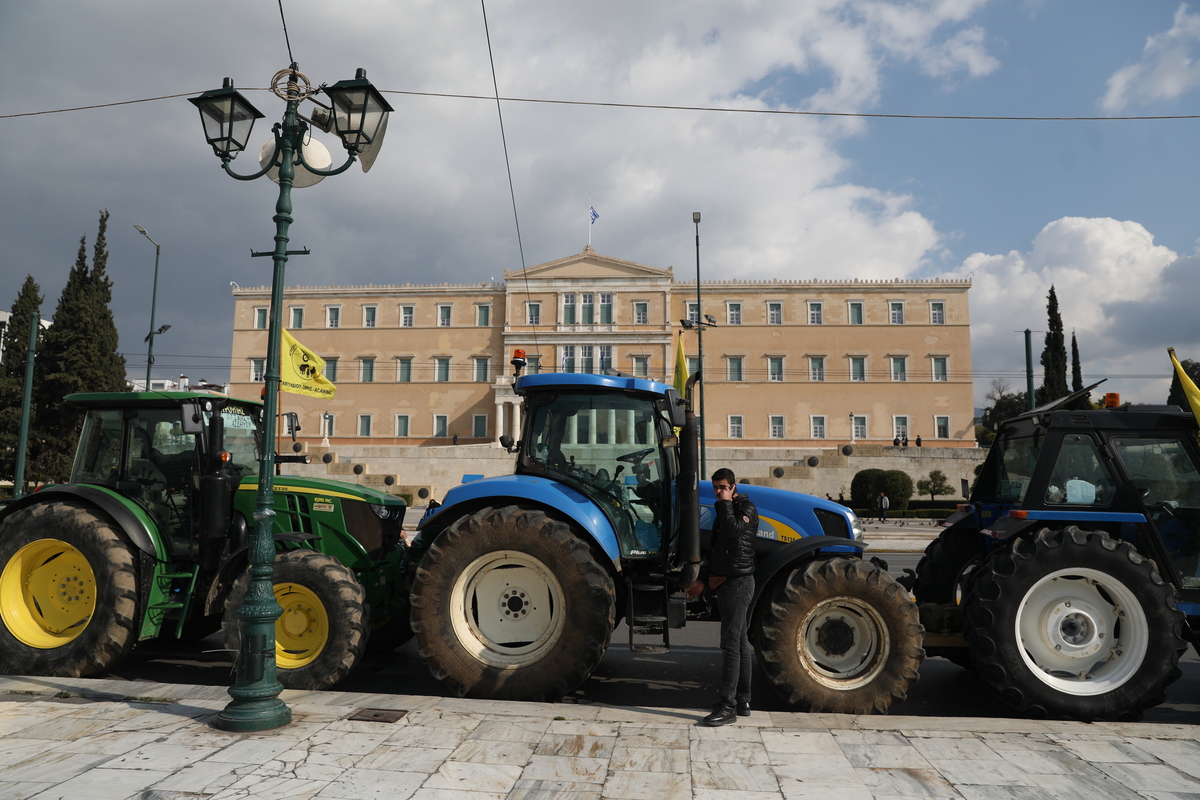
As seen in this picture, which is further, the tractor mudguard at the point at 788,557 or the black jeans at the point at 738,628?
the tractor mudguard at the point at 788,557

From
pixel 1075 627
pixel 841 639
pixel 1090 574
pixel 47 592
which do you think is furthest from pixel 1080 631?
pixel 47 592

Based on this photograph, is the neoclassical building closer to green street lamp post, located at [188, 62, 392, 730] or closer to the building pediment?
the building pediment

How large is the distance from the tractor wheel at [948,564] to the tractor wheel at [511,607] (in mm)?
3479

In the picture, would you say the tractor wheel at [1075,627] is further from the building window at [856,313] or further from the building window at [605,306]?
the building window at [856,313]

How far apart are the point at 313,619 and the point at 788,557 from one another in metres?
4.00

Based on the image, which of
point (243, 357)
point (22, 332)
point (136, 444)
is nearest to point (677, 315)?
point (243, 357)

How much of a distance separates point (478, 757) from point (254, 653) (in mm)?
1861

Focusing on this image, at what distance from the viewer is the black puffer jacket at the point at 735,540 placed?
5.43 m

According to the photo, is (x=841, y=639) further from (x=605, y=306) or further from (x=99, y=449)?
(x=605, y=306)

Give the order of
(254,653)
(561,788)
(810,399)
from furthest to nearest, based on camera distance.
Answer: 1. (810,399)
2. (254,653)
3. (561,788)

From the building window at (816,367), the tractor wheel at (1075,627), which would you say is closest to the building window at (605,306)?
the building window at (816,367)

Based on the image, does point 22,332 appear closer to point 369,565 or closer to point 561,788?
point 369,565

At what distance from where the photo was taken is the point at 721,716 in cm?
525

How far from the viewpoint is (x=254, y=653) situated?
202 inches
